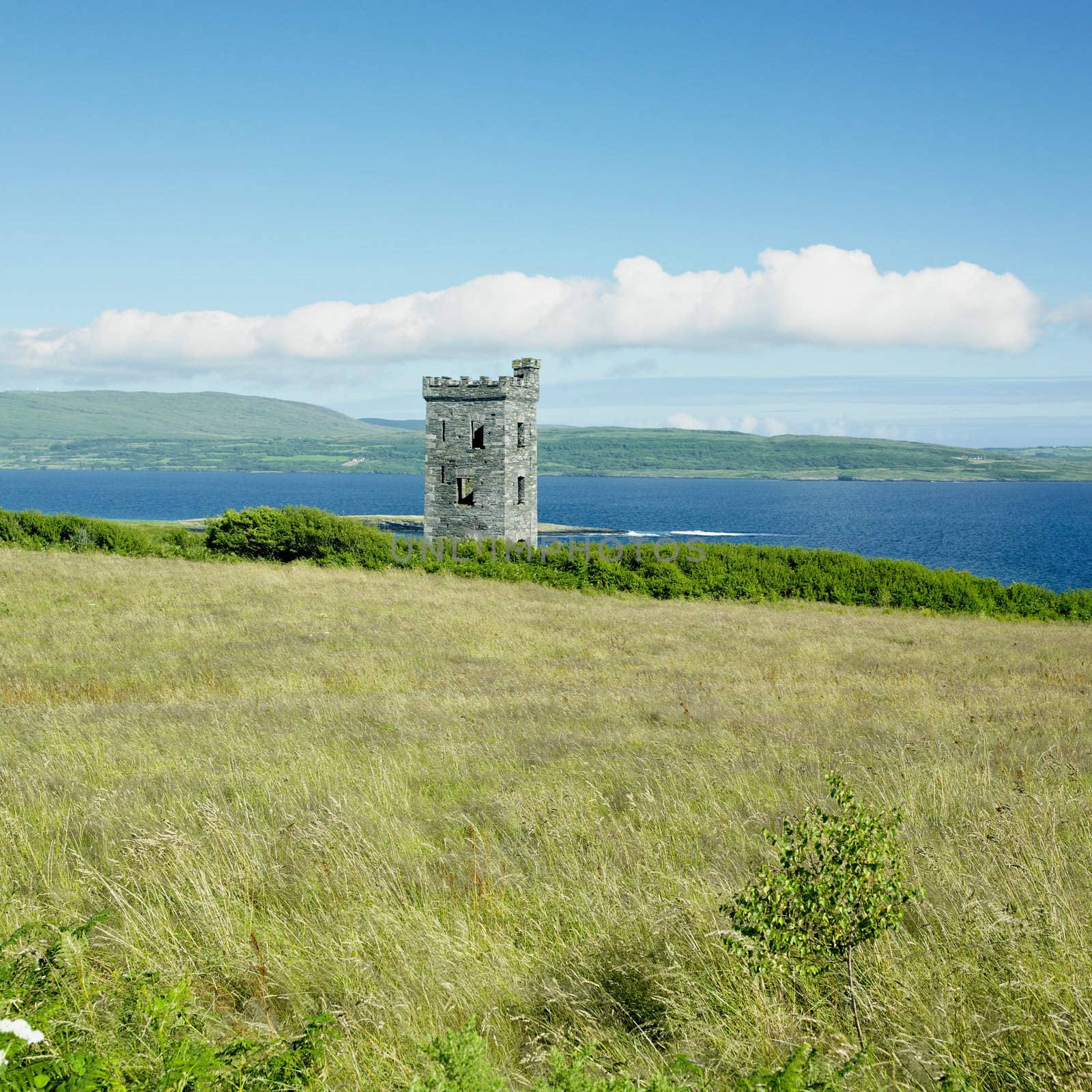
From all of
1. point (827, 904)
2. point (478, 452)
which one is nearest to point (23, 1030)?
point (827, 904)

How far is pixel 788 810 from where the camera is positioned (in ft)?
21.4

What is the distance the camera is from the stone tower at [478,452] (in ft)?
133

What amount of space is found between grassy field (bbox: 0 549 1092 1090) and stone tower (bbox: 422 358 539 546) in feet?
88.3

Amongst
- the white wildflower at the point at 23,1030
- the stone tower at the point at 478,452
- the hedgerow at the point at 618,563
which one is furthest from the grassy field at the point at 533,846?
the stone tower at the point at 478,452

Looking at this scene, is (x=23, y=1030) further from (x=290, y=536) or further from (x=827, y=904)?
(x=290, y=536)

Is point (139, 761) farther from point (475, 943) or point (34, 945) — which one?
point (475, 943)

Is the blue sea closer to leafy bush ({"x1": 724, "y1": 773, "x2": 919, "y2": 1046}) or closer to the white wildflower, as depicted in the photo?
leafy bush ({"x1": 724, "y1": 773, "x2": 919, "y2": 1046})

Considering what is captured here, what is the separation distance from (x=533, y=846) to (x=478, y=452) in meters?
35.9

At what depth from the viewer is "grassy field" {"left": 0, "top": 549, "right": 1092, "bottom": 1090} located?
3613 millimetres

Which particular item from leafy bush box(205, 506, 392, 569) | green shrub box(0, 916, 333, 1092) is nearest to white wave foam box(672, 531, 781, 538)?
leafy bush box(205, 506, 392, 569)

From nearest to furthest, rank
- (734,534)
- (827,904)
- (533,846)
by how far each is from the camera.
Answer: (827,904)
(533,846)
(734,534)

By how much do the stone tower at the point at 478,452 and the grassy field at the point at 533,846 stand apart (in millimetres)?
26902

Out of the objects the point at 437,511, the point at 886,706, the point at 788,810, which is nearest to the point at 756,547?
the point at 437,511

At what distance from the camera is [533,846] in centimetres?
589
